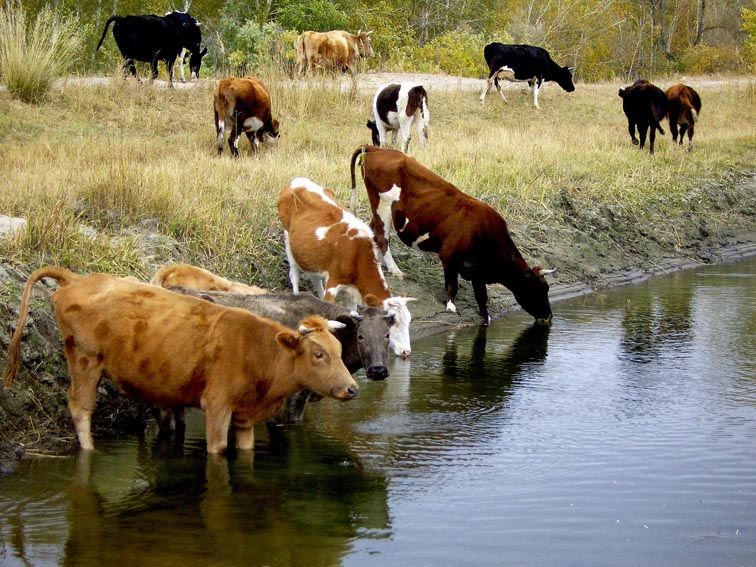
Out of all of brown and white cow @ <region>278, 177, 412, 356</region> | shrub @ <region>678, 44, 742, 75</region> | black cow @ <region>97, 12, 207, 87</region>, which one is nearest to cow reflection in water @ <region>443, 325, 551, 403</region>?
brown and white cow @ <region>278, 177, 412, 356</region>

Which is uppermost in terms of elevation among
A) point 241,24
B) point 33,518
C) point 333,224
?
point 241,24

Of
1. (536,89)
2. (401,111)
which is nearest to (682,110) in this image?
(536,89)

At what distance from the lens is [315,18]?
3250 centimetres

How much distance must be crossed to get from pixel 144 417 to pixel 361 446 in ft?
6.02

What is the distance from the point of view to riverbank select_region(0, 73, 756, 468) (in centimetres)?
953

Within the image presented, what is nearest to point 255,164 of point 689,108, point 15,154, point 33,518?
point 15,154

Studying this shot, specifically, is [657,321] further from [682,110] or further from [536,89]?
[536,89]

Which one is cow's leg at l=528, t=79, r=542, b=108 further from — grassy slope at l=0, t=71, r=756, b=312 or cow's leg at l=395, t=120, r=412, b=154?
cow's leg at l=395, t=120, r=412, b=154

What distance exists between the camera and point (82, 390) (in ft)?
24.9

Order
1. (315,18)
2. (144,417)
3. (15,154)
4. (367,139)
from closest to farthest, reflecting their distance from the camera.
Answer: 1. (144,417)
2. (15,154)
3. (367,139)
4. (315,18)

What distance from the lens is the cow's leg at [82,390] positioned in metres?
7.55

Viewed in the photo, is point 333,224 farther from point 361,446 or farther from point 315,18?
point 315,18

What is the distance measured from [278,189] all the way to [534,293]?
3.53 m

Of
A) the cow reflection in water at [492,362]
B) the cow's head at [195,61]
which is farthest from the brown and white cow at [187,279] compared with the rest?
the cow's head at [195,61]
